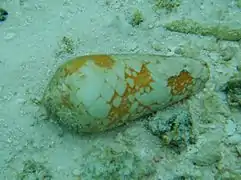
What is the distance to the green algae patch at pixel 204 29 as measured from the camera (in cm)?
423

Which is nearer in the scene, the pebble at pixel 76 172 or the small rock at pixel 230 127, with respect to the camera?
the pebble at pixel 76 172

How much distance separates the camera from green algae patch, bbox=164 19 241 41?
423 cm

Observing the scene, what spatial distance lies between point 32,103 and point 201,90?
5.12ft

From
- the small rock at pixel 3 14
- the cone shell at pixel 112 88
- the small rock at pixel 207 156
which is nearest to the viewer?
the cone shell at pixel 112 88

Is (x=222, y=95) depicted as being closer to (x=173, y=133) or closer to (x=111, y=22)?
(x=173, y=133)

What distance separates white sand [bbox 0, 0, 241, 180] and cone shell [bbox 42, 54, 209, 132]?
0.73ft

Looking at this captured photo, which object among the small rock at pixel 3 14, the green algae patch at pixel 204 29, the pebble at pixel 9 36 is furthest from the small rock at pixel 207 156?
the small rock at pixel 3 14

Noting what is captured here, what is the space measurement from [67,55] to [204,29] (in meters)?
1.45

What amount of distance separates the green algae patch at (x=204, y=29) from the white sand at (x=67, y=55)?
0.06m

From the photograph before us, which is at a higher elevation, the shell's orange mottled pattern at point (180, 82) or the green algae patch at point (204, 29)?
the green algae patch at point (204, 29)

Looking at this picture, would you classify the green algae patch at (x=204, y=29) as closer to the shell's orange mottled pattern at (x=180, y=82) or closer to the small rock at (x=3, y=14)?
the shell's orange mottled pattern at (x=180, y=82)

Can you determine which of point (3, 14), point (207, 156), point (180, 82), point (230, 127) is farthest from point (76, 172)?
point (3, 14)

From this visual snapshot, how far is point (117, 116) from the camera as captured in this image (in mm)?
3379

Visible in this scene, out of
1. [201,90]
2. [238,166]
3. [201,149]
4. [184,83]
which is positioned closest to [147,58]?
[184,83]
